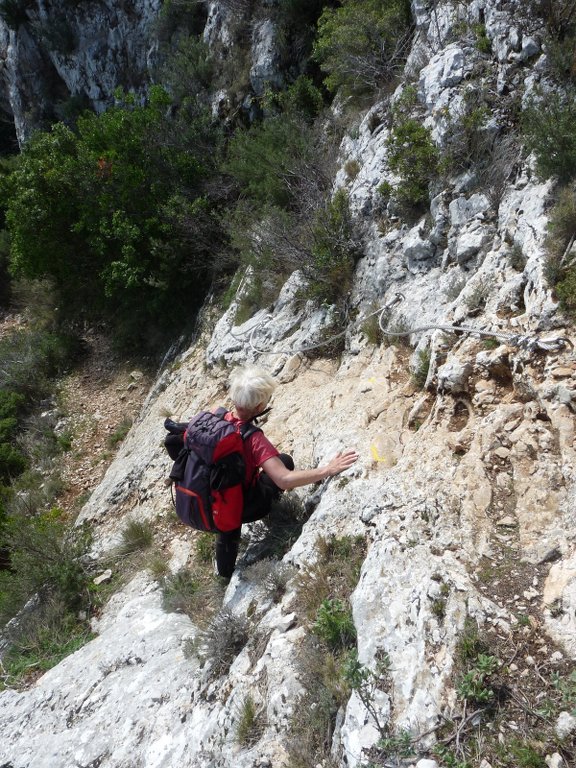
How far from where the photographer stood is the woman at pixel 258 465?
10.3 feet

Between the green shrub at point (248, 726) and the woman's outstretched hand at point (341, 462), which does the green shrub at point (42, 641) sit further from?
the woman's outstretched hand at point (341, 462)

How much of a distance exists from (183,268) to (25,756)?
7.77 m

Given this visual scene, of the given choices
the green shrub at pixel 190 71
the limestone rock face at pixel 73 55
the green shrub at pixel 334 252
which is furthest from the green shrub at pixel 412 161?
the limestone rock face at pixel 73 55

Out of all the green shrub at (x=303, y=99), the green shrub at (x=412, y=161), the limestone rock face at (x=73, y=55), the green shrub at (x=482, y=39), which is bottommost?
the green shrub at (x=412, y=161)

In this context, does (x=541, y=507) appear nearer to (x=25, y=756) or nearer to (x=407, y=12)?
(x=25, y=756)

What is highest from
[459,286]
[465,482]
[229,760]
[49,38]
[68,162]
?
[49,38]

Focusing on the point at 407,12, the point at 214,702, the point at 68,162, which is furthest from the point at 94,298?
the point at 214,702

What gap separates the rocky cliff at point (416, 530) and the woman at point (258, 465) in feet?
0.51

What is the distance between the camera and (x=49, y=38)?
15977 millimetres

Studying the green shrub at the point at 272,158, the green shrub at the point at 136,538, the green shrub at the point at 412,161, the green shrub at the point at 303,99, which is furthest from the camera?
the green shrub at the point at 303,99

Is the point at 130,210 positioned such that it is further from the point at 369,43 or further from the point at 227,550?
the point at 227,550

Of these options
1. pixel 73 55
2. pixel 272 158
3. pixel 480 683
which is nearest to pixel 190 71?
pixel 272 158

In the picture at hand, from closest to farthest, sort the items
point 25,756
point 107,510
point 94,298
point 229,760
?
point 229,760
point 25,756
point 107,510
point 94,298

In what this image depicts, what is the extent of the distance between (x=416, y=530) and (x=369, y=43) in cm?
686
